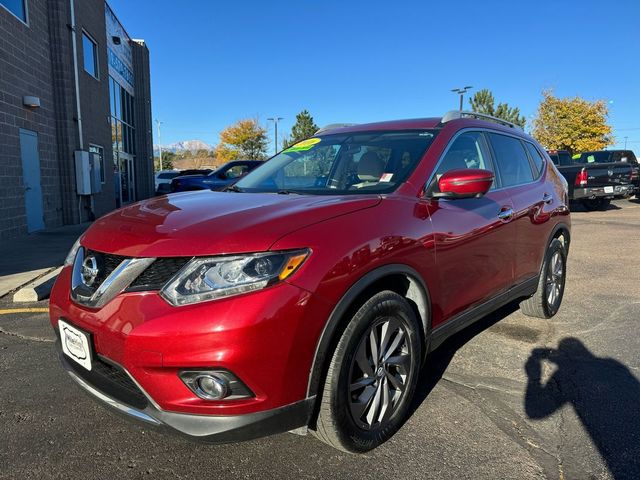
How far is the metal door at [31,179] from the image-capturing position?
401 inches

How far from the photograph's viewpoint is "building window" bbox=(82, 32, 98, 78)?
13.8 m

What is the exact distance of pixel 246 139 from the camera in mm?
54000

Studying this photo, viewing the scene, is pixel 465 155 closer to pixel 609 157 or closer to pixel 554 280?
pixel 554 280

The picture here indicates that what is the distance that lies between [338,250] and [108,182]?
1575 centimetres

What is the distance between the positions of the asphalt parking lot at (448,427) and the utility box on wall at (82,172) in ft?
30.2

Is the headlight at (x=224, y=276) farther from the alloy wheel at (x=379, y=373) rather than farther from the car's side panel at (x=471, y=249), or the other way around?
the car's side panel at (x=471, y=249)

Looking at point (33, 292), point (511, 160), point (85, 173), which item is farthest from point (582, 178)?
point (33, 292)

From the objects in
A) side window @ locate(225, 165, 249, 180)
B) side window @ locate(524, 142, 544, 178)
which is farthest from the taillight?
side window @ locate(524, 142, 544, 178)

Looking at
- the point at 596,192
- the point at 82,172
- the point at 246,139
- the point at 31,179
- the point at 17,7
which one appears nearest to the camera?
the point at 17,7

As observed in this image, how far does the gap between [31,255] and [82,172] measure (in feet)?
17.5

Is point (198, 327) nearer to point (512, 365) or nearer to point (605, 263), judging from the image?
point (512, 365)

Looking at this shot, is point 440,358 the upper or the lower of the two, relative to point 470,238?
lower

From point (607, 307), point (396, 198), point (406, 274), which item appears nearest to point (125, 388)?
point (406, 274)

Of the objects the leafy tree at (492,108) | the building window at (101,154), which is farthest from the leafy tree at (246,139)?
the building window at (101,154)
